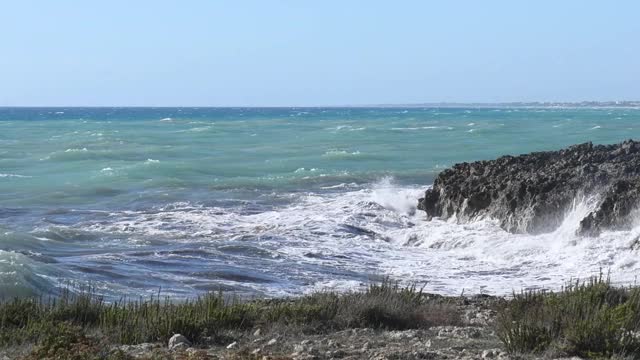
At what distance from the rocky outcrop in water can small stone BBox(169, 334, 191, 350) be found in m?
12.6

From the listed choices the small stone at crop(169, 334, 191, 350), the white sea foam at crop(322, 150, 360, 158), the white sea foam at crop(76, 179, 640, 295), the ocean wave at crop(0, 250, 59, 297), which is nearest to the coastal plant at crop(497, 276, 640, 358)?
the small stone at crop(169, 334, 191, 350)

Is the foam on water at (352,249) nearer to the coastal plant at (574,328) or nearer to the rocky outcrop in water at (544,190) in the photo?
the rocky outcrop in water at (544,190)

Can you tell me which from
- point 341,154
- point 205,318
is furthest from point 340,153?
point 205,318

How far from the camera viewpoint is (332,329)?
31.9 feet

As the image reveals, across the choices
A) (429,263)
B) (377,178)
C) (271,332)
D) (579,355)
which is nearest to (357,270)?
(429,263)

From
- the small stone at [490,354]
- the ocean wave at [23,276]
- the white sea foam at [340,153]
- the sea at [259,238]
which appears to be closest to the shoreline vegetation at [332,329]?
the small stone at [490,354]

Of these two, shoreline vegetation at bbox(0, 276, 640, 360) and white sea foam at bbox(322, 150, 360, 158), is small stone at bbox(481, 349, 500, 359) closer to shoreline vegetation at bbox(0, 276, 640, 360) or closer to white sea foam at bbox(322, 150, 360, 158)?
shoreline vegetation at bbox(0, 276, 640, 360)

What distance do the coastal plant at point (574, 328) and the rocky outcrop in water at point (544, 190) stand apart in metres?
10.6

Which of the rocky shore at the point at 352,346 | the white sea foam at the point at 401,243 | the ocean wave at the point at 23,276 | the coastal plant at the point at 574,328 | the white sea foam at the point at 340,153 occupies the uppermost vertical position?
the coastal plant at the point at 574,328

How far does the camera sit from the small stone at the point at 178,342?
27.6ft

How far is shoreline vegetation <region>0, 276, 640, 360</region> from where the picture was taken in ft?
26.2

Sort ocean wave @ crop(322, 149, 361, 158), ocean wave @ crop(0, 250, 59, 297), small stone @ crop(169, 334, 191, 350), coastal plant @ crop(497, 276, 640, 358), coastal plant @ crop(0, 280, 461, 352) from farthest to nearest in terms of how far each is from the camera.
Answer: ocean wave @ crop(322, 149, 361, 158), ocean wave @ crop(0, 250, 59, 297), coastal plant @ crop(0, 280, 461, 352), small stone @ crop(169, 334, 191, 350), coastal plant @ crop(497, 276, 640, 358)

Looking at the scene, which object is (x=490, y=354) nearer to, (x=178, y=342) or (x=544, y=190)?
(x=178, y=342)

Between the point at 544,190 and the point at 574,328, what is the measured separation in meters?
14.1
